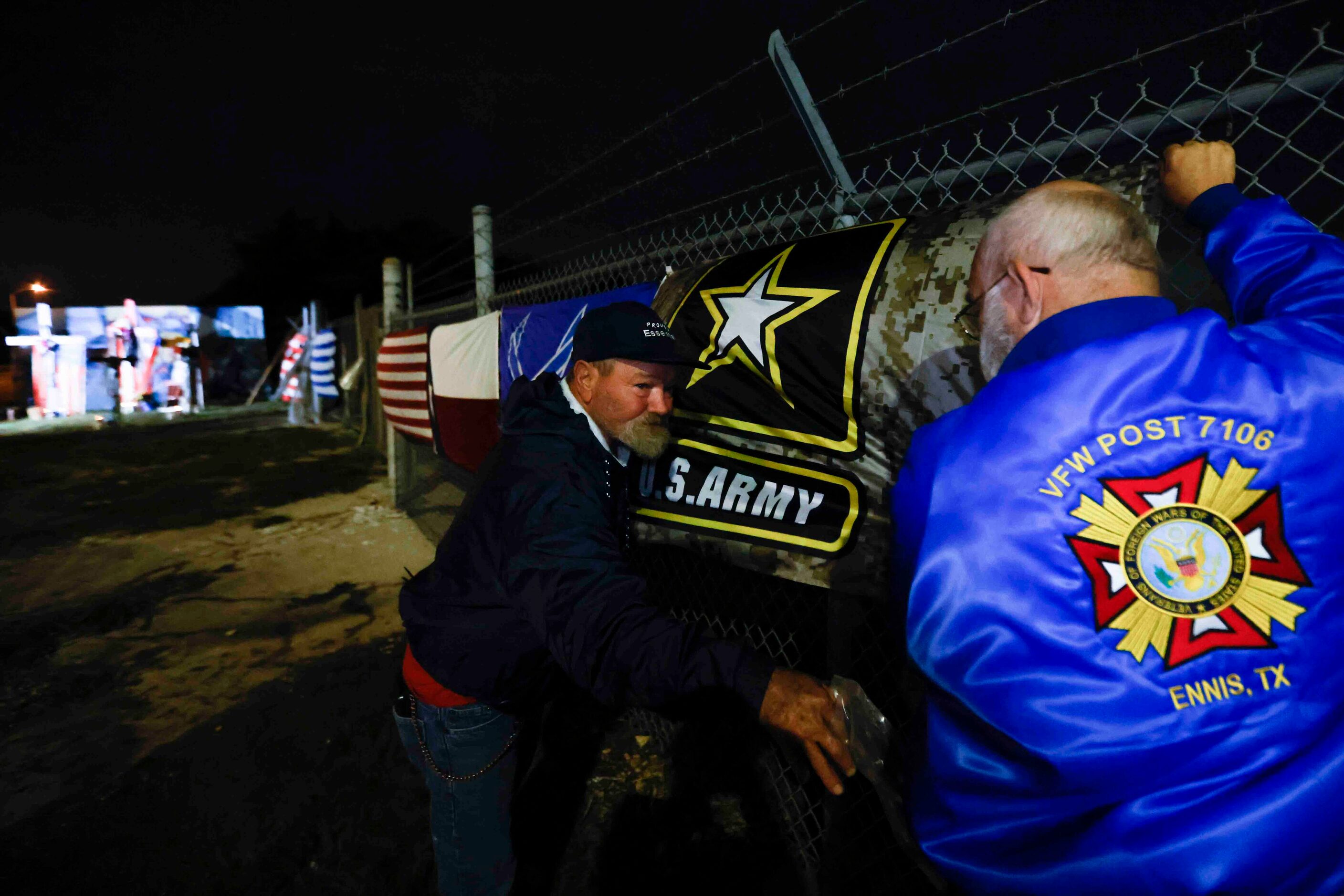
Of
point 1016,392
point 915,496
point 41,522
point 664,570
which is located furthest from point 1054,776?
point 41,522

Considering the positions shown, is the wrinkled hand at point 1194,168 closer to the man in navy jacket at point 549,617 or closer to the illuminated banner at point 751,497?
the illuminated banner at point 751,497

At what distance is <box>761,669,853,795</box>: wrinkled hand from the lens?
1.15 meters

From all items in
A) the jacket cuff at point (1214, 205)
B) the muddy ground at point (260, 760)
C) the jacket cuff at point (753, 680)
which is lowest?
the muddy ground at point (260, 760)

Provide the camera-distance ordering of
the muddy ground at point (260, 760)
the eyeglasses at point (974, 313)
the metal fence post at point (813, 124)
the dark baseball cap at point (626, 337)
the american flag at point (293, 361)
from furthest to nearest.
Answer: the american flag at point (293, 361) < the muddy ground at point (260, 760) < the metal fence post at point (813, 124) < the dark baseball cap at point (626, 337) < the eyeglasses at point (974, 313)

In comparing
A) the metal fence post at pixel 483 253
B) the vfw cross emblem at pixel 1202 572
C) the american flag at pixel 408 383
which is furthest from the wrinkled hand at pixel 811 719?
the american flag at pixel 408 383

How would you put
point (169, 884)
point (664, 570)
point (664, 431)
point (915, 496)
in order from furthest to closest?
point (664, 570), point (169, 884), point (664, 431), point (915, 496)

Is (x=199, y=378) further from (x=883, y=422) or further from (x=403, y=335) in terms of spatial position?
(x=883, y=422)

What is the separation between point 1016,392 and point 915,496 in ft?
0.69

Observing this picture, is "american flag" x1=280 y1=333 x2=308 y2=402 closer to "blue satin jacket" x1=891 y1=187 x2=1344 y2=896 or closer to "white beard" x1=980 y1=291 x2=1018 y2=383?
"white beard" x1=980 y1=291 x2=1018 y2=383

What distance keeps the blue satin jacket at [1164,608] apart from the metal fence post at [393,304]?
751 cm

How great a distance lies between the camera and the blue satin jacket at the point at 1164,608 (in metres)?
0.82

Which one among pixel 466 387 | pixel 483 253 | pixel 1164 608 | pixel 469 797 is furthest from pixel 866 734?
pixel 483 253

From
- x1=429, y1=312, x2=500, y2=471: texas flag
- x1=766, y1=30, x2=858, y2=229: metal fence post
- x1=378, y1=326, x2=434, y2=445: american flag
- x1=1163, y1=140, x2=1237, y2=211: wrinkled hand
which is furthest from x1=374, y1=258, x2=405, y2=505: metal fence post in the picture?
x1=1163, y1=140, x2=1237, y2=211: wrinkled hand

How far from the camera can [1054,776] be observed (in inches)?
33.4
